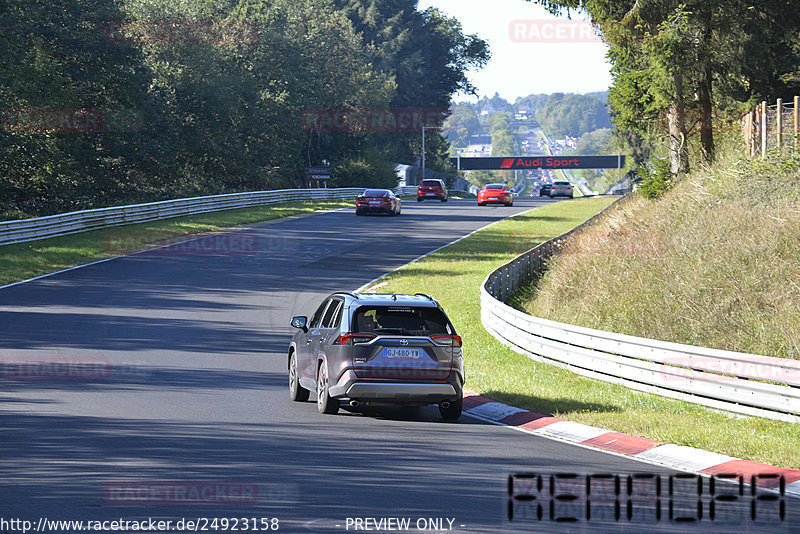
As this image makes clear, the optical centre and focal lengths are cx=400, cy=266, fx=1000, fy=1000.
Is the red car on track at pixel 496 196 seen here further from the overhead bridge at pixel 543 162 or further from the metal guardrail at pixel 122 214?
the overhead bridge at pixel 543 162

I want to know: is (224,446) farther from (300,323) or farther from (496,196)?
(496,196)

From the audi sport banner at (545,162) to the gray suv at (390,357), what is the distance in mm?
122619

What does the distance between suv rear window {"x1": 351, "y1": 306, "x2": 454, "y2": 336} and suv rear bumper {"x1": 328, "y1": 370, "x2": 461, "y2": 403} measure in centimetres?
68

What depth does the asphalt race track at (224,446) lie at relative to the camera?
796 centimetres

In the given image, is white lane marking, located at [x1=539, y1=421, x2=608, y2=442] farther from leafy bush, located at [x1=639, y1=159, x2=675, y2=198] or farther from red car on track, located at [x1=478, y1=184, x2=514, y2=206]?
red car on track, located at [x1=478, y1=184, x2=514, y2=206]

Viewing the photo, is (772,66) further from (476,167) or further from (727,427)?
(476,167)

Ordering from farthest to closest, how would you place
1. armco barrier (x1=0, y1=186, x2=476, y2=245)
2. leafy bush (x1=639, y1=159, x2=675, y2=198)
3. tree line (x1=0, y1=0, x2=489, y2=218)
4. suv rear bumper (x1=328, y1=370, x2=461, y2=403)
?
tree line (x1=0, y1=0, x2=489, y2=218)
leafy bush (x1=639, y1=159, x2=675, y2=198)
armco barrier (x1=0, y1=186, x2=476, y2=245)
suv rear bumper (x1=328, y1=370, x2=461, y2=403)

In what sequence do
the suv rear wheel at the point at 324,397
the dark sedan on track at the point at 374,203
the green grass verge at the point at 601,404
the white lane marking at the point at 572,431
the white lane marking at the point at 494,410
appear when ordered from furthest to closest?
the dark sedan on track at the point at 374,203 → the white lane marking at the point at 494,410 → the suv rear wheel at the point at 324,397 → the white lane marking at the point at 572,431 → the green grass verge at the point at 601,404

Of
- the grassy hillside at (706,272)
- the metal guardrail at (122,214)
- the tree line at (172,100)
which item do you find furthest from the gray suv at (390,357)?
the tree line at (172,100)

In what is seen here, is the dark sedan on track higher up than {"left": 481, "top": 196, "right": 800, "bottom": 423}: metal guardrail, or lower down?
higher up

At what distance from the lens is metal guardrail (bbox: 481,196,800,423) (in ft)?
39.9

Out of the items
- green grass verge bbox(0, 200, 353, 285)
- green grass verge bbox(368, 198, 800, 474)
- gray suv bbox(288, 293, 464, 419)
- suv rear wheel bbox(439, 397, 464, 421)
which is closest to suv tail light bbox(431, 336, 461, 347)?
gray suv bbox(288, 293, 464, 419)

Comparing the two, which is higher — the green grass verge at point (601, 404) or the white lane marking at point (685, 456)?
the white lane marking at point (685, 456)

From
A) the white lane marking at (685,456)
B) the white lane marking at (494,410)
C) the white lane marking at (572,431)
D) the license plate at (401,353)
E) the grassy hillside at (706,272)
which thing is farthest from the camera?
the grassy hillside at (706,272)
